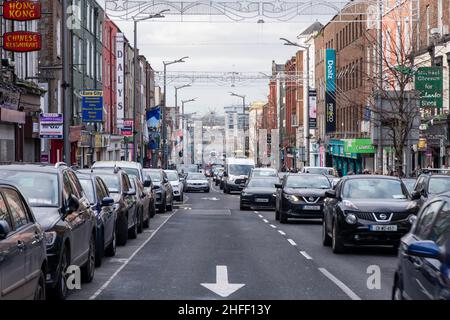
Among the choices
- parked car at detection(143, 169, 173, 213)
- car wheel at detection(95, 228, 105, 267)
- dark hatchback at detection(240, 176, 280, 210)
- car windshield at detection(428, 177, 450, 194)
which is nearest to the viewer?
car wheel at detection(95, 228, 105, 267)

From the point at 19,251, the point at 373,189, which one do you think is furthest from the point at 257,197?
the point at 19,251

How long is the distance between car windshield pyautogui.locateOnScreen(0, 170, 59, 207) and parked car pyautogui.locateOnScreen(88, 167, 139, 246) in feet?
19.6

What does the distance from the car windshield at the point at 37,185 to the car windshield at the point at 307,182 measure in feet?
55.2

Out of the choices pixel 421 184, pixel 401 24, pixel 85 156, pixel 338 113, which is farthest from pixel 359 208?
pixel 338 113

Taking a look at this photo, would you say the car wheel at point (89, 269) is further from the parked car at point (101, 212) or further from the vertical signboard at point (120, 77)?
the vertical signboard at point (120, 77)

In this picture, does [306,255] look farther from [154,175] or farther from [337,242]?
[154,175]

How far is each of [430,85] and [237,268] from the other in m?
23.3

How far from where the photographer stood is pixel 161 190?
113 ft

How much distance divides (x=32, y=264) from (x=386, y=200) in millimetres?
10613

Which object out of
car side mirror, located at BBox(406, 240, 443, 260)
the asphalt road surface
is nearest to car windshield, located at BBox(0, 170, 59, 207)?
the asphalt road surface

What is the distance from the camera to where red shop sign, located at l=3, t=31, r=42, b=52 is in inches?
1217

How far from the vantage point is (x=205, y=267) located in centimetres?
1577

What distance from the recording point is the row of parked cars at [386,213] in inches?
324

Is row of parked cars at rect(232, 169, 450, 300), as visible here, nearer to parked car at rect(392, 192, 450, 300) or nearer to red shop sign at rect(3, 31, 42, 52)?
parked car at rect(392, 192, 450, 300)
